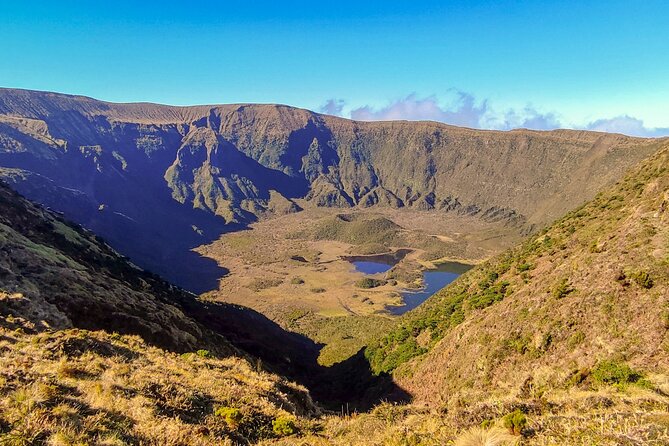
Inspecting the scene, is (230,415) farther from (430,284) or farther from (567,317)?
(430,284)

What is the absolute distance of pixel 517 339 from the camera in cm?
3366

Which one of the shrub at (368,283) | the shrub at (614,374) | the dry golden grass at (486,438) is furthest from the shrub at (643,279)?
the shrub at (368,283)

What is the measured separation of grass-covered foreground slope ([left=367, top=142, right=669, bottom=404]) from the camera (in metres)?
24.9

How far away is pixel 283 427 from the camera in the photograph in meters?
15.1

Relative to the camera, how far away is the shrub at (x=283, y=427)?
14.9 m

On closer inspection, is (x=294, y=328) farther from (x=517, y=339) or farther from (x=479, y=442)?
(x=479, y=442)

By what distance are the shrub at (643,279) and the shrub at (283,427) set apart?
2731 centimetres

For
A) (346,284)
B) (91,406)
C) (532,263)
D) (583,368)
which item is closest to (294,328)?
(346,284)

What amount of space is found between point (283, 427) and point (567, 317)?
2579 cm

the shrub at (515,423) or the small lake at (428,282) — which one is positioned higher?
the shrub at (515,423)

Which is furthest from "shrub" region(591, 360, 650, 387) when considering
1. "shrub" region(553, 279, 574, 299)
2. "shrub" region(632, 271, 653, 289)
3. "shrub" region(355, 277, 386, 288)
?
"shrub" region(355, 277, 386, 288)

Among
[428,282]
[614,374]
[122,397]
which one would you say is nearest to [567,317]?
[614,374]

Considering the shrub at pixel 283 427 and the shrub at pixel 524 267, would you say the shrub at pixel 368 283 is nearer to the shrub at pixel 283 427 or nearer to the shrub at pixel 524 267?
the shrub at pixel 524 267

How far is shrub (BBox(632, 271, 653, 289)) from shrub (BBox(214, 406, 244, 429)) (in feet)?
95.8
